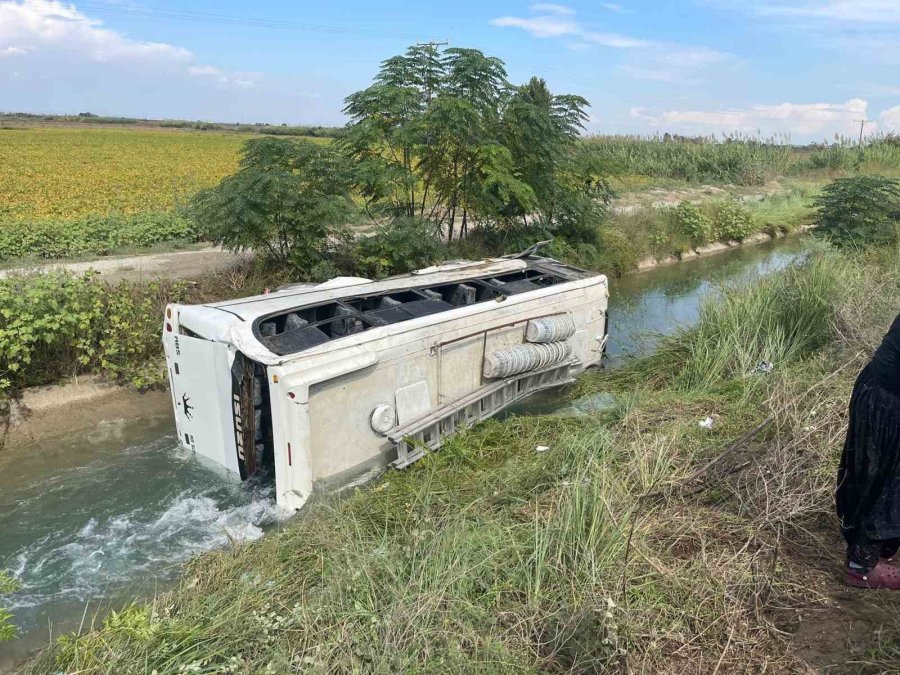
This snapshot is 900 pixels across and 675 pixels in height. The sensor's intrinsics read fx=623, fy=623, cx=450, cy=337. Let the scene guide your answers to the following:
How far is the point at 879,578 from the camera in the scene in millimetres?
3293

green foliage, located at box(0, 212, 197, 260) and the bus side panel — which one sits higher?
green foliage, located at box(0, 212, 197, 260)

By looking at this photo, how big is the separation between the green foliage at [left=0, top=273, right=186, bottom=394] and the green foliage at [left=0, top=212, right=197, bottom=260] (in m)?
3.84

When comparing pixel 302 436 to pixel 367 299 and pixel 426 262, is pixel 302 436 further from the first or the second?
pixel 426 262

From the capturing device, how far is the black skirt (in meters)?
3.22

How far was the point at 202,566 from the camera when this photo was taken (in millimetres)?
4035

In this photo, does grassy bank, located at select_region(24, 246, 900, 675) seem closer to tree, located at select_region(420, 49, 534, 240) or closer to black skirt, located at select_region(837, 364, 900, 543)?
black skirt, located at select_region(837, 364, 900, 543)

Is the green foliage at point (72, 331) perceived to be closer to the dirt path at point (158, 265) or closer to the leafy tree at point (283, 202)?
the dirt path at point (158, 265)

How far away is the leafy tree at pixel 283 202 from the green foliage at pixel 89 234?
346 centimetres

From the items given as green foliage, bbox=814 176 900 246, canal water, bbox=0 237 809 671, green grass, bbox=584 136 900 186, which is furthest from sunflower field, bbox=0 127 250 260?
green grass, bbox=584 136 900 186

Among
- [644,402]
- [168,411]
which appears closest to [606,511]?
[644,402]

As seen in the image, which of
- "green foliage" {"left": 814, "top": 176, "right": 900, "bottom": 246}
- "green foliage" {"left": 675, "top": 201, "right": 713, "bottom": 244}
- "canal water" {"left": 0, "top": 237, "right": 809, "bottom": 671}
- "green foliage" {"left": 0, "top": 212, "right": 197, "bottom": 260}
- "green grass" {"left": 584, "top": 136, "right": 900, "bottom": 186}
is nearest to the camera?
"canal water" {"left": 0, "top": 237, "right": 809, "bottom": 671}

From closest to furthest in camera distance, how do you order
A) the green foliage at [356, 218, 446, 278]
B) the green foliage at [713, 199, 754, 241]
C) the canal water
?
1. the canal water
2. the green foliage at [356, 218, 446, 278]
3. the green foliage at [713, 199, 754, 241]

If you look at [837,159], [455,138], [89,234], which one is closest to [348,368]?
[455,138]

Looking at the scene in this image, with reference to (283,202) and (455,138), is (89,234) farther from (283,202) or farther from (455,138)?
(455,138)
